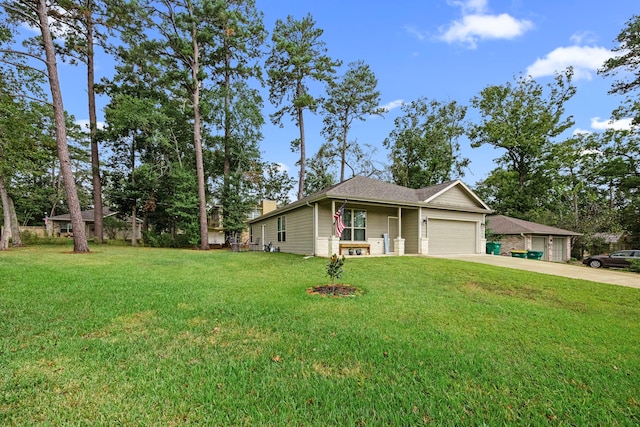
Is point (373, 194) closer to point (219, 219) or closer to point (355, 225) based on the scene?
point (355, 225)

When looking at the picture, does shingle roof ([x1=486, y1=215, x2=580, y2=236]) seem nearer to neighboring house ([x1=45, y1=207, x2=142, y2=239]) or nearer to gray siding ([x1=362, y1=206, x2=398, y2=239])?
gray siding ([x1=362, y1=206, x2=398, y2=239])

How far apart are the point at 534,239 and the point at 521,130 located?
44.7ft

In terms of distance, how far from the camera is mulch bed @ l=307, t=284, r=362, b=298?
596 cm

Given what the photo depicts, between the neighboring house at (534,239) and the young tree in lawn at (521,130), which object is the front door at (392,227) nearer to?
the neighboring house at (534,239)

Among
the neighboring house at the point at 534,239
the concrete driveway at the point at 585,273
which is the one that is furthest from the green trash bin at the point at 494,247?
the concrete driveway at the point at 585,273

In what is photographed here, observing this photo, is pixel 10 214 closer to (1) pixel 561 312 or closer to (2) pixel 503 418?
(2) pixel 503 418

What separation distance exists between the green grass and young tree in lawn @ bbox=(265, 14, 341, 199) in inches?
749

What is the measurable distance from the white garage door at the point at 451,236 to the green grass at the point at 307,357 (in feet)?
27.9

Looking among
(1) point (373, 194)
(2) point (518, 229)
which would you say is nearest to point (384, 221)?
(1) point (373, 194)

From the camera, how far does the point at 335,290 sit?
6.25 m

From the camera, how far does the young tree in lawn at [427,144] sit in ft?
90.9

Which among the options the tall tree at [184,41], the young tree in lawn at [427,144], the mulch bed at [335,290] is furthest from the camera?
the young tree in lawn at [427,144]

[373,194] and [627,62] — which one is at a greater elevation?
[627,62]

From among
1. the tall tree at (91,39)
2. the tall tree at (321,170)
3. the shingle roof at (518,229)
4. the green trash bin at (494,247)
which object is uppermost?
the tall tree at (91,39)
